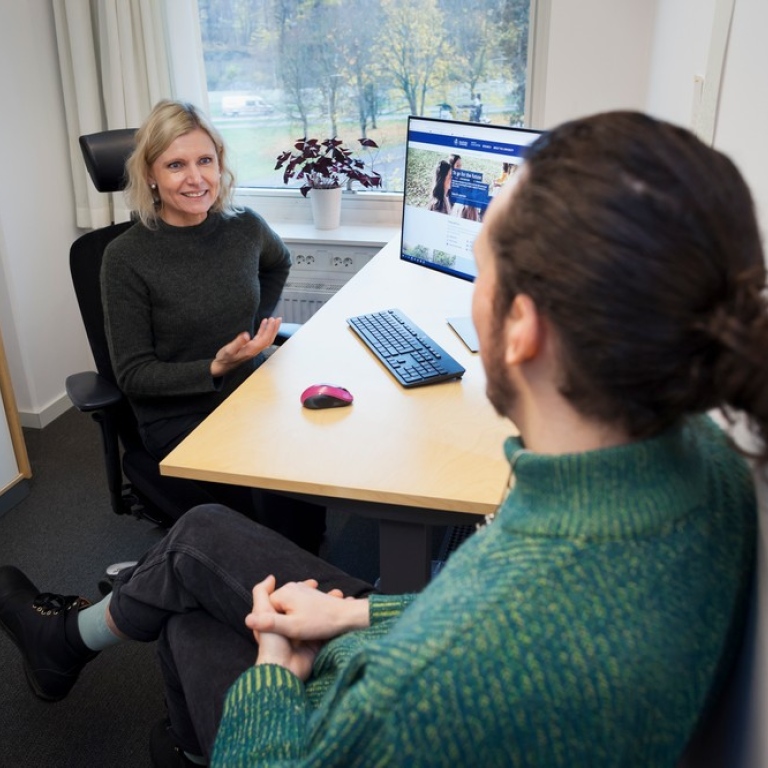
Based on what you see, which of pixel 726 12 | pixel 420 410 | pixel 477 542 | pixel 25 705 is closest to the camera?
pixel 477 542

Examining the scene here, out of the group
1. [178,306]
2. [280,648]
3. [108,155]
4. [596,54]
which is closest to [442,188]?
[178,306]

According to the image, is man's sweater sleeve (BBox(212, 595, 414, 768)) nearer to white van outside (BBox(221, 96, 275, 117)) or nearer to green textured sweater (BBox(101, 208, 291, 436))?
green textured sweater (BBox(101, 208, 291, 436))

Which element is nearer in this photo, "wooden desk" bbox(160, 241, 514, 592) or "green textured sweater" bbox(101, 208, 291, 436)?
"wooden desk" bbox(160, 241, 514, 592)

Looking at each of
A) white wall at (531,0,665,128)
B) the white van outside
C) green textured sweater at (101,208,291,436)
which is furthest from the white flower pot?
green textured sweater at (101,208,291,436)

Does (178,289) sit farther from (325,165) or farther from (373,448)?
(325,165)

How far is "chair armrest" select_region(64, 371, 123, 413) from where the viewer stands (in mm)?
1803

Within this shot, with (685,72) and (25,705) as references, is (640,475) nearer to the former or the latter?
(685,72)

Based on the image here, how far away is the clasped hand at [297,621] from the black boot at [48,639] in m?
0.66

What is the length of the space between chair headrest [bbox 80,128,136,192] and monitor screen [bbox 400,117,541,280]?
701 mm

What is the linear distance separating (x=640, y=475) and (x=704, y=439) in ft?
0.55

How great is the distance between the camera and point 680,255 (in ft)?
1.97

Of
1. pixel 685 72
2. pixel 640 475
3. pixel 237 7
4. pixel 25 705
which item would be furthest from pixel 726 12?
pixel 237 7

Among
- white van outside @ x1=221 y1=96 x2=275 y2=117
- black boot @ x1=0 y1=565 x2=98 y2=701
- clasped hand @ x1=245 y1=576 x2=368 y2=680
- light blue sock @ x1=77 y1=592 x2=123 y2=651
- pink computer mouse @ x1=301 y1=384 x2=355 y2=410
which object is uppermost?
white van outside @ x1=221 y1=96 x2=275 y2=117

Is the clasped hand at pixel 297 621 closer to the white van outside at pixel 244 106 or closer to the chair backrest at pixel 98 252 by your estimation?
the chair backrest at pixel 98 252
